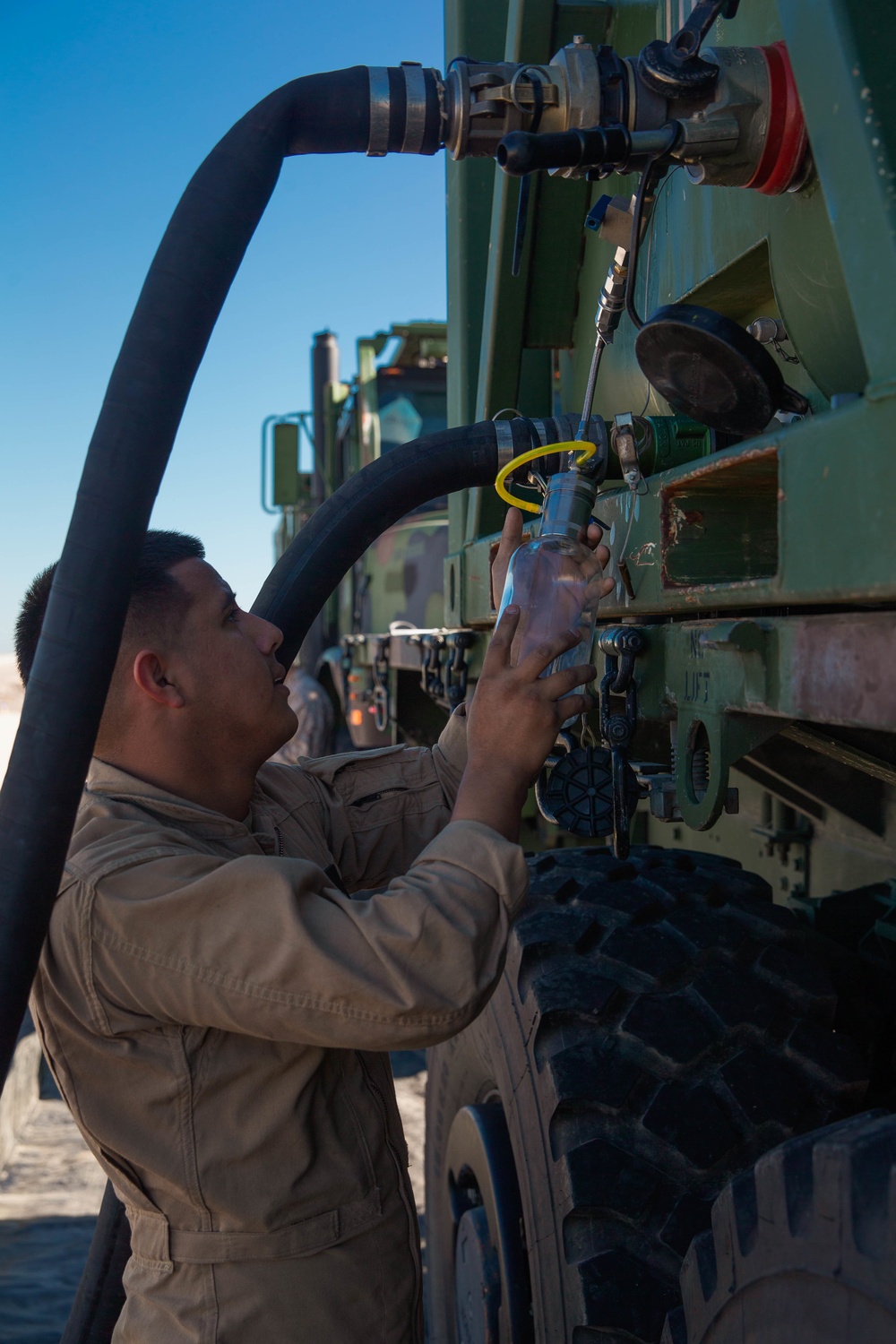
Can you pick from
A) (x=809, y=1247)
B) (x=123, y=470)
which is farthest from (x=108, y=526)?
(x=809, y=1247)

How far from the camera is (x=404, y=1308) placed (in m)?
1.36

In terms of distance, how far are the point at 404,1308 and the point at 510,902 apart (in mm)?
602

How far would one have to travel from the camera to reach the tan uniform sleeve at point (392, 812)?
1674 mm

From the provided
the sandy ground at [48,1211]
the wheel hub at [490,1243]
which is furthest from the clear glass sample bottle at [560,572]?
the sandy ground at [48,1211]

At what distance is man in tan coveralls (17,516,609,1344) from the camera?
3.42 ft

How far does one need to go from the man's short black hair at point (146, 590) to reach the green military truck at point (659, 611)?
0.71 feet

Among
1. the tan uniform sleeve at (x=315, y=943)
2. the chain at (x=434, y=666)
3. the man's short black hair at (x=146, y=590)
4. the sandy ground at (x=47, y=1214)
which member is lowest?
the sandy ground at (x=47, y=1214)

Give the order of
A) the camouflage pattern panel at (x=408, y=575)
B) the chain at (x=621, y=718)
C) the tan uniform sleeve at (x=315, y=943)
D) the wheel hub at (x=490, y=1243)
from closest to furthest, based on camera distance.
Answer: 1. the tan uniform sleeve at (x=315, y=943)
2. the chain at (x=621, y=718)
3. the wheel hub at (x=490, y=1243)
4. the camouflage pattern panel at (x=408, y=575)

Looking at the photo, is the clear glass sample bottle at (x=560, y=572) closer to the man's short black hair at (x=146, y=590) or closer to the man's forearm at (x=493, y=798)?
the man's forearm at (x=493, y=798)

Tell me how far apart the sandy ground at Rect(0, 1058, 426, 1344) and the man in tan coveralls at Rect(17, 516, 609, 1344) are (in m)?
1.92

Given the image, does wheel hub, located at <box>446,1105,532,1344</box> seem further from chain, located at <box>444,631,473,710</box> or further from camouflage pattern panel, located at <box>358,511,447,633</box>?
camouflage pattern panel, located at <box>358,511,447,633</box>

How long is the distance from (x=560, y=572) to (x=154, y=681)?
49 centimetres

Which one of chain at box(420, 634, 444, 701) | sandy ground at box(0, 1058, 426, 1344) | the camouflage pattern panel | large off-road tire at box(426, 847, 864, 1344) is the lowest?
sandy ground at box(0, 1058, 426, 1344)

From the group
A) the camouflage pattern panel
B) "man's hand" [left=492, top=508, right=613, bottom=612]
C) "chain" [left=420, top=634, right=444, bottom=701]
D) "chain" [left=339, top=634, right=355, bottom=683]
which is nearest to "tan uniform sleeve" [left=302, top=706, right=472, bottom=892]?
"man's hand" [left=492, top=508, right=613, bottom=612]
